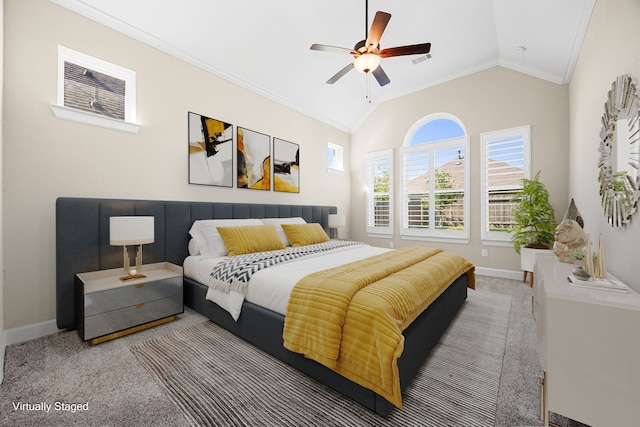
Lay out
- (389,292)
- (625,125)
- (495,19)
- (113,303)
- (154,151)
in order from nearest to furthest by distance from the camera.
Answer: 1. (389,292)
2. (625,125)
3. (113,303)
4. (154,151)
5. (495,19)

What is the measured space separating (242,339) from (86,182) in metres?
2.09

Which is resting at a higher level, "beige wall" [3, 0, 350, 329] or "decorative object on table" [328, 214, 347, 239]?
"beige wall" [3, 0, 350, 329]

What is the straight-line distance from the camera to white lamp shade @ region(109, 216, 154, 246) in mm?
2252

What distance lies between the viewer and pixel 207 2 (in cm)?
274

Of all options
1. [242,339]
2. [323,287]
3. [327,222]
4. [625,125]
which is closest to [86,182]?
[242,339]

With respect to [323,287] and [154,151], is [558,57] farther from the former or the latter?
[154,151]

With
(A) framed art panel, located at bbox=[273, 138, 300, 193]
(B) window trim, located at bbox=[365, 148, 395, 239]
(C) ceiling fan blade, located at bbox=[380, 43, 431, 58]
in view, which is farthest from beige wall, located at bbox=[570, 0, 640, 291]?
(A) framed art panel, located at bbox=[273, 138, 300, 193]

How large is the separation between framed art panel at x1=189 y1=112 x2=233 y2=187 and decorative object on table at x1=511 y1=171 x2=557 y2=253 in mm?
4196

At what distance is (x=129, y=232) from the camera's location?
2.29 metres

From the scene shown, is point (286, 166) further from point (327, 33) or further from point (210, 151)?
point (327, 33)

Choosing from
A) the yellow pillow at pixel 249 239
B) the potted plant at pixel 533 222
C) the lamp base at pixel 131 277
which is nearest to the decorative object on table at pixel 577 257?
the potted plant at pixel 533 222

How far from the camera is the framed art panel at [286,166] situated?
438 centimetres

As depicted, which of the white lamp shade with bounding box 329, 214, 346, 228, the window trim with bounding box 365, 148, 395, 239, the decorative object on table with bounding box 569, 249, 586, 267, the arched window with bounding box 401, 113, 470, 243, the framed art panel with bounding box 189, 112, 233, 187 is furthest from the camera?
the window trim with bounding box 365, 148, 395, 239

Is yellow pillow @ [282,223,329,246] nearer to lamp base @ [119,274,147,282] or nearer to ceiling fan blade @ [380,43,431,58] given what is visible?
lamp base @ [119,274,147,282]
